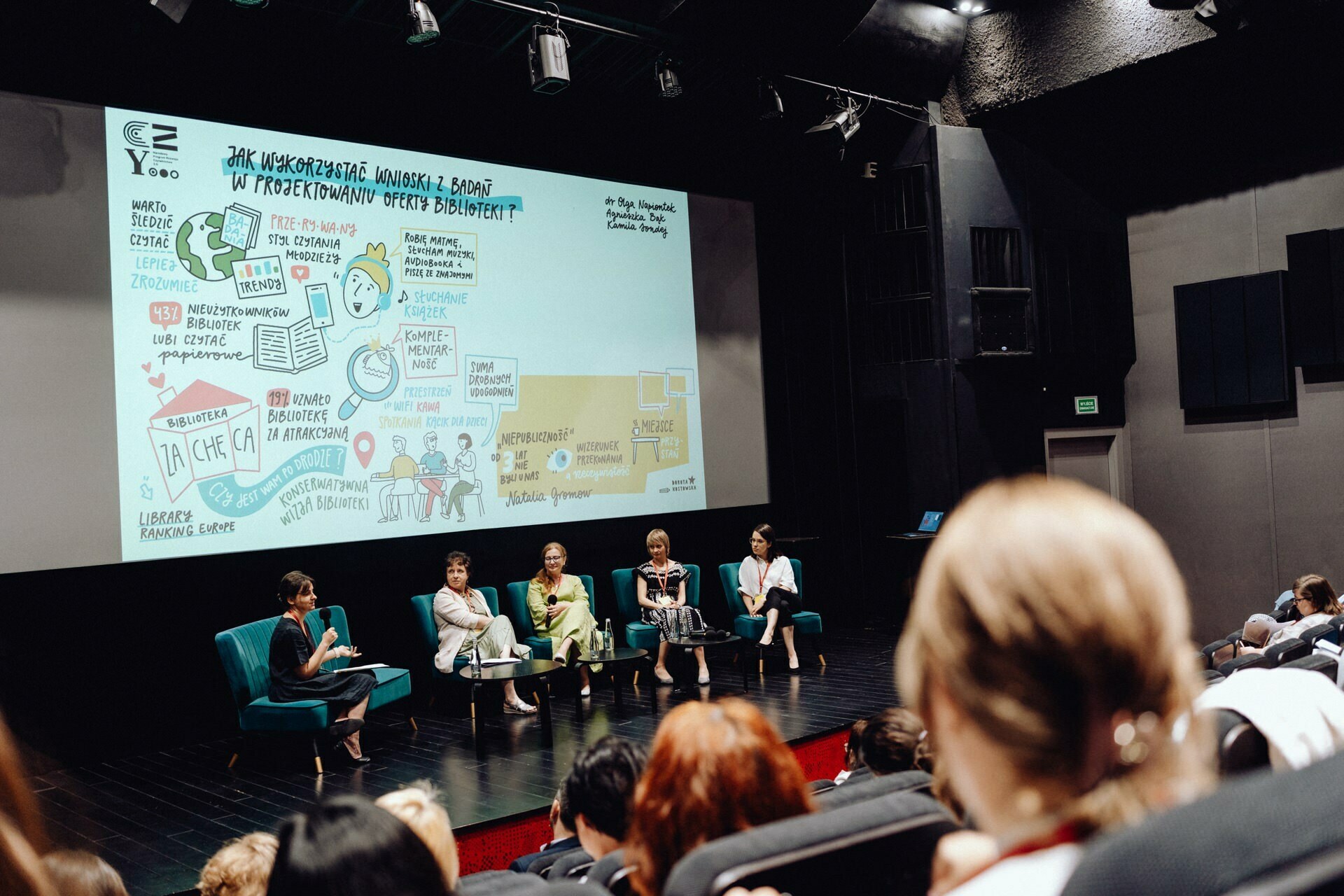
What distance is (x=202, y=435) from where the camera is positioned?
5375mm

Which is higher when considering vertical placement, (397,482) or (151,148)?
(151,148)

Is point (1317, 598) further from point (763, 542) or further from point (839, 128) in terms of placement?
point (839, 128)

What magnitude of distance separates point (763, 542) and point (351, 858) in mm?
5986

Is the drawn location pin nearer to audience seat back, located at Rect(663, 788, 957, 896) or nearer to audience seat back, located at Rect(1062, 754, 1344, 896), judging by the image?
audience seat back, located at Rect(663, 788, 957, 896)

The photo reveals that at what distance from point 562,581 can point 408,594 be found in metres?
0.99

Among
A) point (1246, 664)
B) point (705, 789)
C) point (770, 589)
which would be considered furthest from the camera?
point (770, 589)

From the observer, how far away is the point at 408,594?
20.4 ft

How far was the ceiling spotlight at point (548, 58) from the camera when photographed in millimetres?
5492

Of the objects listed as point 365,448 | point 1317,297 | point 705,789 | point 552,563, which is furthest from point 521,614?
point 1317,297

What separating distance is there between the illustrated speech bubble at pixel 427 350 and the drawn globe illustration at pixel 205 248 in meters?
1.07

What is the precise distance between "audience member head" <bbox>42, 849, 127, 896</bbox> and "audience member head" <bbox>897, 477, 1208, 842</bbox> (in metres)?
1.13

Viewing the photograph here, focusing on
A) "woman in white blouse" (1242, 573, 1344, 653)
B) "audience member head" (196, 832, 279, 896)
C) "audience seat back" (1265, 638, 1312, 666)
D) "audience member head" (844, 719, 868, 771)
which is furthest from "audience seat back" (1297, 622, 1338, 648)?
"audience member head" (196, 832, 279, 896)

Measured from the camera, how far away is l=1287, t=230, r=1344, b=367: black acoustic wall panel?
7.32 m

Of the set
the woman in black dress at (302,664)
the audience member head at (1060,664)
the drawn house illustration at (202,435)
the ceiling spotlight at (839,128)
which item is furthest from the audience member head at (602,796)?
the ceiling spotlight at (839,128)
